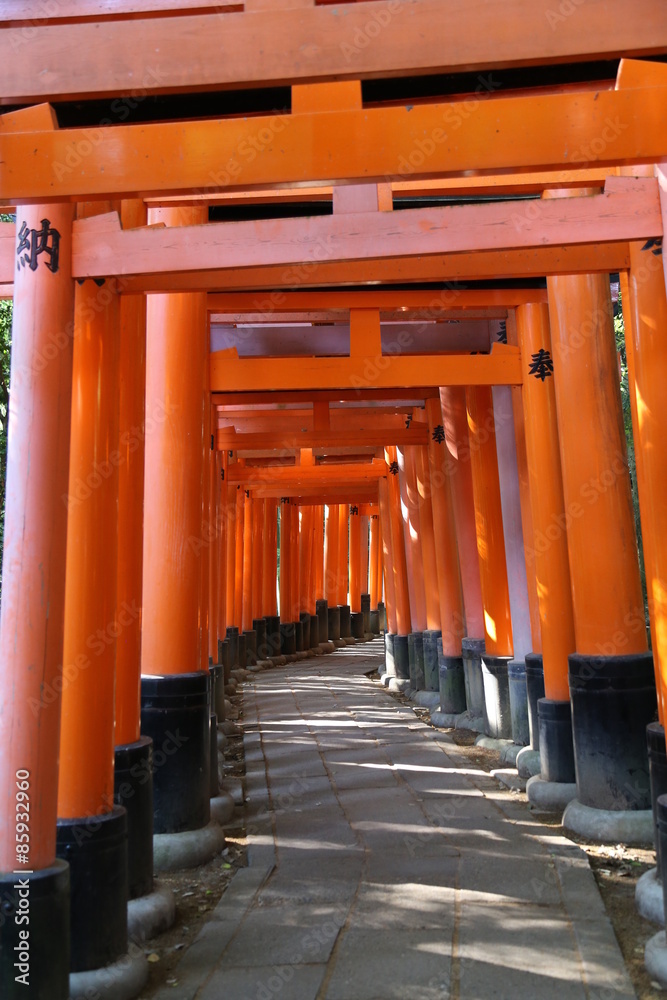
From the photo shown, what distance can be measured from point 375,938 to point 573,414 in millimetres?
3189

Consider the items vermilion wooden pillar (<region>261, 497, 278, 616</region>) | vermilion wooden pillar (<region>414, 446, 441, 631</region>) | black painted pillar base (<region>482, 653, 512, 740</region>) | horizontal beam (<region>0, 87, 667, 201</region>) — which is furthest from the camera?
vermilion wooden pillar (<region>261, 497, 278, 616</region>)

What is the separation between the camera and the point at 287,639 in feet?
67.2

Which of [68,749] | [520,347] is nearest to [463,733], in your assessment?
[520,347]

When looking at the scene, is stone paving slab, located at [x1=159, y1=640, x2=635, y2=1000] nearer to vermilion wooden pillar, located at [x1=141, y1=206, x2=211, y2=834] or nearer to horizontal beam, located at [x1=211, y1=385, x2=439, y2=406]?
vermilion wooden pillar, located at [x1=141, y1=206, x2=211, y2=834]

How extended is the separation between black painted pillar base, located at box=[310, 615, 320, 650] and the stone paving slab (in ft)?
48.2

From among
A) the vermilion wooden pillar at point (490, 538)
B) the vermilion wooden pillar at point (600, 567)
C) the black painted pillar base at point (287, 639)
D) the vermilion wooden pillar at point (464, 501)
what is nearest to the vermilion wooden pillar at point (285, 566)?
the black painted pillar base at point (287, 639)

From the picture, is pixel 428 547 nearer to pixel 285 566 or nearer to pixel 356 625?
pixel 285 566

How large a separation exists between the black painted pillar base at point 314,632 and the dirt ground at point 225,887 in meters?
16.1

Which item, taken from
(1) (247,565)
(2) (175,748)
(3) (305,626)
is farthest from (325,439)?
(3) (305,626)

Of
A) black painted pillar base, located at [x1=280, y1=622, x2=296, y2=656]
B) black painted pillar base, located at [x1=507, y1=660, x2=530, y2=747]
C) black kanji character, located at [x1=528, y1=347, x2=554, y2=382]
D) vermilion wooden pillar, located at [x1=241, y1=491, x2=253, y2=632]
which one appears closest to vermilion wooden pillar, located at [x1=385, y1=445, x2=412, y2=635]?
vermilion wooden pillar, located at [x1=241, y1=491, x2=253, y2=632]

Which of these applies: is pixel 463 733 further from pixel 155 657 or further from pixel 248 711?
pixel 155 657

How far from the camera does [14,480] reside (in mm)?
3334

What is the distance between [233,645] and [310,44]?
1338 centimetres

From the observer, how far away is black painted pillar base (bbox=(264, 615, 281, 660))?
19531 millimetres
